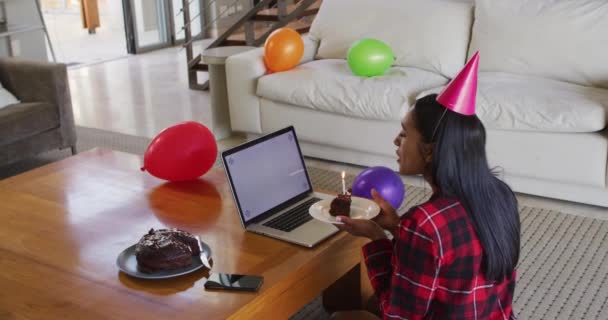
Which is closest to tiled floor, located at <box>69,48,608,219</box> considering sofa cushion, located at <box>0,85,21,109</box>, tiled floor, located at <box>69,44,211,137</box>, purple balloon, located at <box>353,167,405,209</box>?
tiled floor, located at <box>69,44,211,137</box>

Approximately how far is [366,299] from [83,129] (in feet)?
9.58

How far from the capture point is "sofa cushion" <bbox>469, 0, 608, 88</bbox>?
3.40 metres

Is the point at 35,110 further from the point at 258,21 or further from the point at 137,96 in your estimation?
the point at 258,21

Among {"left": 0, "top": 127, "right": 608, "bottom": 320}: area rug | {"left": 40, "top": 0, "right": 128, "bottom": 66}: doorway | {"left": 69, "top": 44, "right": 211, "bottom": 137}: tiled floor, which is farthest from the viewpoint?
{"left": 40, "top": 0, "right": 128, "bottom": 66}: doorway

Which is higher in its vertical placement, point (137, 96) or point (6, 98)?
point (6, 98)

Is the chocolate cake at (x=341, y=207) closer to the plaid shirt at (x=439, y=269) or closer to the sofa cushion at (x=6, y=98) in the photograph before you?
the plaid shirt at (x=439, y=269)

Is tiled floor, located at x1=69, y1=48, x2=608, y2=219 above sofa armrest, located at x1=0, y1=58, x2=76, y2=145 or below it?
below

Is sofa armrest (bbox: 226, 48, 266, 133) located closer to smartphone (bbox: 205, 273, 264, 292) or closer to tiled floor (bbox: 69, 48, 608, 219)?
tiled floor (bbox: 69, 48, 608, 219)

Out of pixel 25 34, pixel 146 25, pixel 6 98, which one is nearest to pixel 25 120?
pixel 6 98

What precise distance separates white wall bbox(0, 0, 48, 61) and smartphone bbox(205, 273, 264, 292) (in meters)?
4.16

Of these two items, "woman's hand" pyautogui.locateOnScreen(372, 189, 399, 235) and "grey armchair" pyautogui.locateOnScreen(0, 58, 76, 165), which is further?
"grey armchair" pyautogui.locateOnScreen(0, 58, 76, 165)

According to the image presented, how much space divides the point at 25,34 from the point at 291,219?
13.5 feet

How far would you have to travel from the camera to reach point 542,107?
121 inches

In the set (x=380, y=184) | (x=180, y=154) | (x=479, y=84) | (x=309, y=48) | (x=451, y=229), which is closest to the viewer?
(x=451, y=229)
